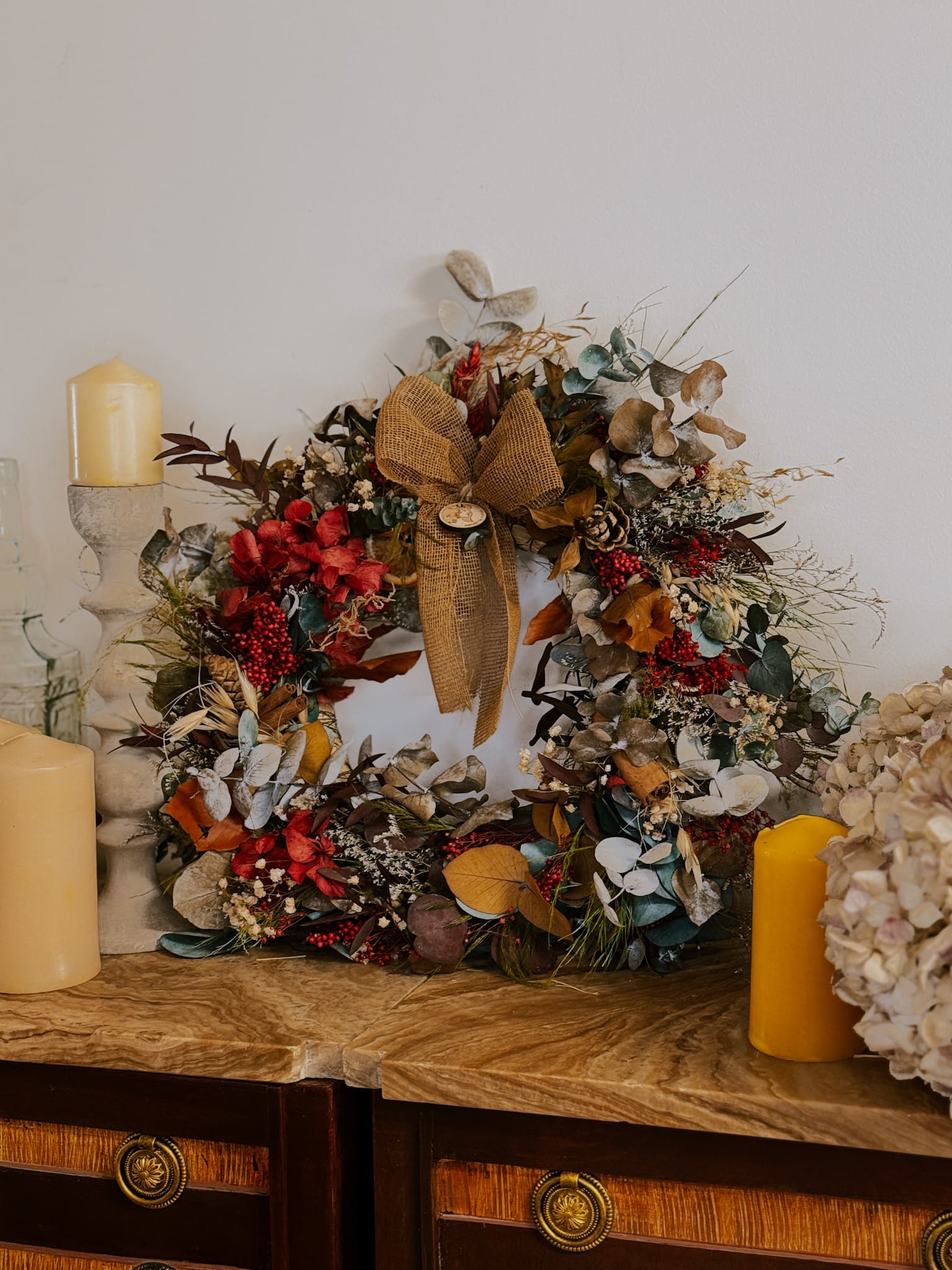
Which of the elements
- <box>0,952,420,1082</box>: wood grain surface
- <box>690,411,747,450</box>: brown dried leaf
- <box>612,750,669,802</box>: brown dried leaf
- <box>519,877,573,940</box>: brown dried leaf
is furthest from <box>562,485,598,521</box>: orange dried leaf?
<box>0,952,420,1082</box>: wood grain surface

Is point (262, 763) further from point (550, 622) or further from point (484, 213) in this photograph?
point (484, 213)

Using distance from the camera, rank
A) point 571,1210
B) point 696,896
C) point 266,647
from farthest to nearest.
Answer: point 266,647 → point 696,896 → point 571,1210

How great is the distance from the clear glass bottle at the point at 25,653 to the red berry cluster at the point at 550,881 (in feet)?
1.86

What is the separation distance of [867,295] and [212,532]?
64 centimetres

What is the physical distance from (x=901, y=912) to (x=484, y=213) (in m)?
0.76

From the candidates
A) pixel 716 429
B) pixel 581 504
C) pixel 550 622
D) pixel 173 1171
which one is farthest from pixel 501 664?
pixel 173 1171

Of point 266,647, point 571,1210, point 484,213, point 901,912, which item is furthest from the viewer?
point 484,213

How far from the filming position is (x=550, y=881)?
93 cm

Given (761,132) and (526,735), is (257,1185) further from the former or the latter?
(761,132)

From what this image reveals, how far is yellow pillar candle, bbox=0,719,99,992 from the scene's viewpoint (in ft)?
3.00

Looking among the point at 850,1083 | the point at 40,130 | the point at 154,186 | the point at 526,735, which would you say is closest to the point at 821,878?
the point at 850,1083

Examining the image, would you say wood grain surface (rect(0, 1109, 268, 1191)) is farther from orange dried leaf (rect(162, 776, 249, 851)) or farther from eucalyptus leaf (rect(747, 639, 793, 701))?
eucalyptus leaf (rect(747, 639, 793, 701))

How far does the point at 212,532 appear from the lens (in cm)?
105

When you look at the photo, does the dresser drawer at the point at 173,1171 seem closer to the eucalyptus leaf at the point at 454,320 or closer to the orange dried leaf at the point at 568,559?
the orange dried leaf at the point at 568,559
